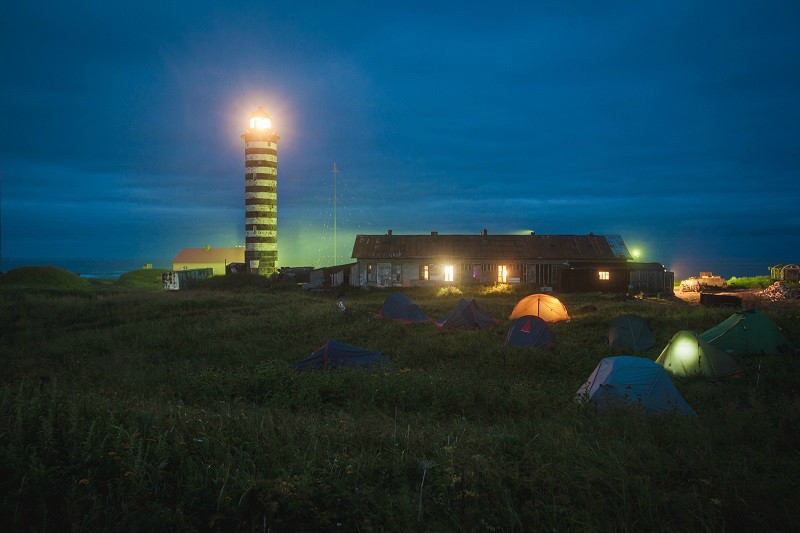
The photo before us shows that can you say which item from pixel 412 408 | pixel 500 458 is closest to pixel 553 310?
pixel 412 408

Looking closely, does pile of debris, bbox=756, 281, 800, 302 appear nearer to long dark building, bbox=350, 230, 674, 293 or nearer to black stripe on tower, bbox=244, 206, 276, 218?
long dark building, bbox=350, 230, 674, 293

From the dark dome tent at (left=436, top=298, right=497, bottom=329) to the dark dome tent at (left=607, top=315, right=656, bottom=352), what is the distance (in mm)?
4780

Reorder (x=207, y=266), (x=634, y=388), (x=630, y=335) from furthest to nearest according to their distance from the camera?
(x=207, y=266) < (x=630, y=335) < (x=634, y=388)

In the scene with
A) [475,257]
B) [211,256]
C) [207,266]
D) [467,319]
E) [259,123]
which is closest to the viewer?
[467,319]

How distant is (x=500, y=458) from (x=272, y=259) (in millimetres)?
35131

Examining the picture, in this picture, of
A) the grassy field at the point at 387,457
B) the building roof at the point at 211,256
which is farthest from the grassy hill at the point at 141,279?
the grassy field at the point at 387,457

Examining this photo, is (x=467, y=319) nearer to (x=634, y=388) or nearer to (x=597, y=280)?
(x=634, y=388)

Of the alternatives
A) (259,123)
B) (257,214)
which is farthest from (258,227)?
(259,123)

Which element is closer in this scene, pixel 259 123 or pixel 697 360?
pixel 697 360

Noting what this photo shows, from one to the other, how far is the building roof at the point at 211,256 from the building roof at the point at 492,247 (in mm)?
27451

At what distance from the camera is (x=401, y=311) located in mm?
20344

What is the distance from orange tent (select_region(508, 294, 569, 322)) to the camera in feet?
64.3

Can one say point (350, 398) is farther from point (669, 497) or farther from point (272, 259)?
point (272, 259)

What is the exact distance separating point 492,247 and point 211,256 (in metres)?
38.7
